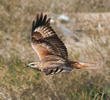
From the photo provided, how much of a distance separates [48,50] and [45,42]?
106 millimetres

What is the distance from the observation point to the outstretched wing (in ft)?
11.7

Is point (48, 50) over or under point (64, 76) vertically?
over

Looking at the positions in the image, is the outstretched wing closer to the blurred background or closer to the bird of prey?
the bird of prey

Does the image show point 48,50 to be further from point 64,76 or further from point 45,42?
point 64,76

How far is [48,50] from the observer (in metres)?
3.57

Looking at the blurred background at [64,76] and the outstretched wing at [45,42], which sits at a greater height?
the outstretched wing at [45,42]

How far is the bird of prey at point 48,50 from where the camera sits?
3315mm

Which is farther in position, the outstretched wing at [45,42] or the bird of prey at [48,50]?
the outstretched wing at [45,42]

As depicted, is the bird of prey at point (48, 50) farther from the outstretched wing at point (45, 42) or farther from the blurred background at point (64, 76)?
the blurred background at point (64, 76)

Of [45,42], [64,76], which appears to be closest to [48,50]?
[45,42]

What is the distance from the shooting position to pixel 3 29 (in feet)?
20.5

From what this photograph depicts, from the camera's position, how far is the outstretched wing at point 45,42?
11.7ft

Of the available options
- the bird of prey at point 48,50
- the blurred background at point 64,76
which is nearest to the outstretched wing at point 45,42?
the bird of prey at point 48,50

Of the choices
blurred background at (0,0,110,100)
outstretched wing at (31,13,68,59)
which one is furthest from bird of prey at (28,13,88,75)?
blurred background at (0,0,110,100)
